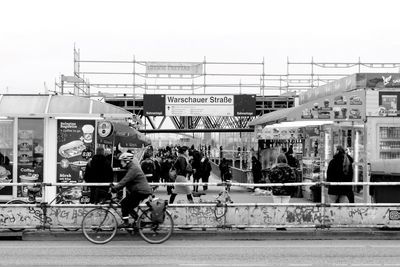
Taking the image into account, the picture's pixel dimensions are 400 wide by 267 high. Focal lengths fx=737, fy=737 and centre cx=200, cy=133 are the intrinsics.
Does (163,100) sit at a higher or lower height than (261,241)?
higher

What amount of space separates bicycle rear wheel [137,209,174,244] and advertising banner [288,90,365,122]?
759cm

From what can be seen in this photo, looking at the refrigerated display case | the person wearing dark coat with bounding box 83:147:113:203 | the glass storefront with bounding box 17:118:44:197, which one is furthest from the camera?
the glass storefront with bounding box 17:118:44:197

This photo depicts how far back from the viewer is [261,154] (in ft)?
105

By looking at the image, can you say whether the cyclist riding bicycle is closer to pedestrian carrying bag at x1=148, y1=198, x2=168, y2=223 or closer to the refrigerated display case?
pedestrian carrying bag at x1=148, y1=198, x2=168, y2=223

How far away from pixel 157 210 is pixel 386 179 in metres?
5.76

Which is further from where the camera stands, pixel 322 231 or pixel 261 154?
pixel 261 154

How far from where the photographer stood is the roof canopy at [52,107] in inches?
727

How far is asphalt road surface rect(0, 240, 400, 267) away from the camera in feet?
34.2

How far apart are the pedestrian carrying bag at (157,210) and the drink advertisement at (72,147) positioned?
6520mm

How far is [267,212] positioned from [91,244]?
3.33 m

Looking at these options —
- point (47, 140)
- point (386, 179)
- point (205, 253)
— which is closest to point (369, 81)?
point (386, 179)

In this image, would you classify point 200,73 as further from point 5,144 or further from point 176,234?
point 176,234

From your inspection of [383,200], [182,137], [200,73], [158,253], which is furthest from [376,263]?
[182,137]

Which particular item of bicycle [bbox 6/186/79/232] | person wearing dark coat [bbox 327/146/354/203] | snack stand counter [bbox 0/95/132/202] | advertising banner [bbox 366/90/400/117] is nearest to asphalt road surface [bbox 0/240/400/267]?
bicycle [bbox 6/186/79/232]
